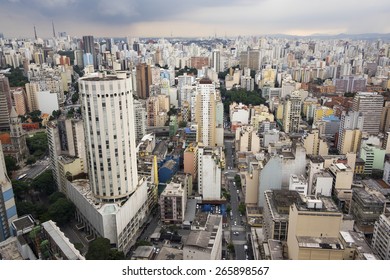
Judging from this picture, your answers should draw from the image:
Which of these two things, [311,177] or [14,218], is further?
[311,177]

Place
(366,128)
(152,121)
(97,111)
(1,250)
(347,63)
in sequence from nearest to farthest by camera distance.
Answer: (1,250) → (97,111) → (366,128) → (152,121) → (347,63)

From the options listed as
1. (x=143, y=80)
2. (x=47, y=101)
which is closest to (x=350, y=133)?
(x=143, y=80)

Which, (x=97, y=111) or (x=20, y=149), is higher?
(x=97, y=111)

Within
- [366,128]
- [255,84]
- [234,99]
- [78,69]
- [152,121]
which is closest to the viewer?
[366,128]

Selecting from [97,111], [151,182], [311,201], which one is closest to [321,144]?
[151,182]

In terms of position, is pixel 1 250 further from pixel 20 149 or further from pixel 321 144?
pixel 321 144

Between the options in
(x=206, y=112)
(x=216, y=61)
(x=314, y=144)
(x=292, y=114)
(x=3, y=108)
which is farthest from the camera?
(x=216, y=61)

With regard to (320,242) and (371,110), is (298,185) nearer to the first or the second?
(320,242)

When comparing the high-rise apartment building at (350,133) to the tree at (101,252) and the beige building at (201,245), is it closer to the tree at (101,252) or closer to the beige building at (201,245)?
Result: the beige building at (201,245)
